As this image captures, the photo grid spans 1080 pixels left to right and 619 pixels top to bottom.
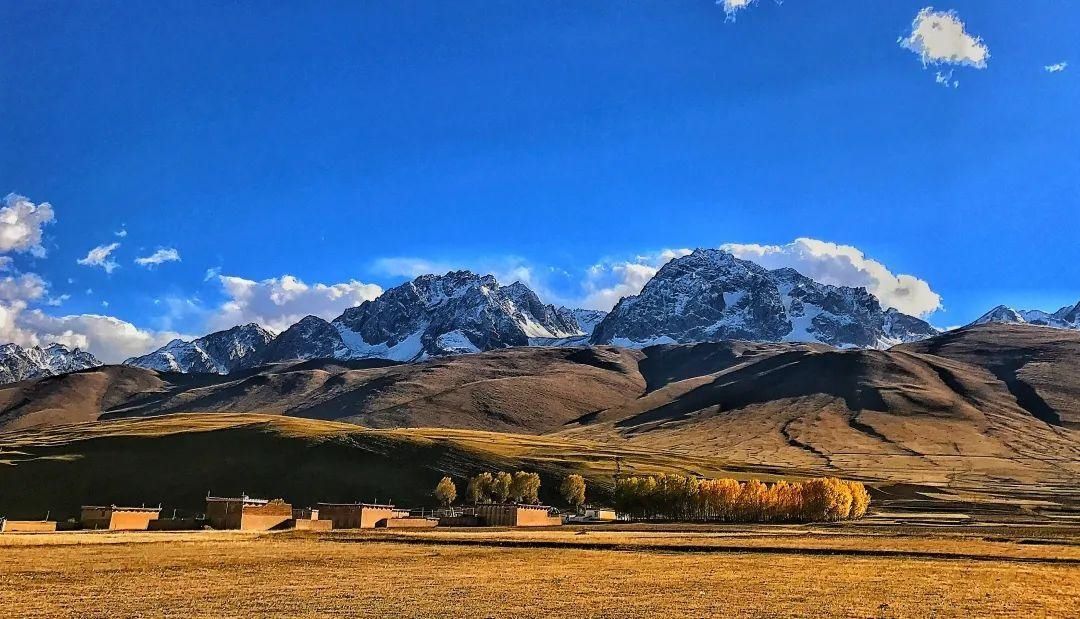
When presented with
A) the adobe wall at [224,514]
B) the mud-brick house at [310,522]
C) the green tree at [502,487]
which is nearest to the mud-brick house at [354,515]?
the mud-brick house at [310,522]

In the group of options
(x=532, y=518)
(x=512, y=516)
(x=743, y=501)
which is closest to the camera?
(x=512, y=516)

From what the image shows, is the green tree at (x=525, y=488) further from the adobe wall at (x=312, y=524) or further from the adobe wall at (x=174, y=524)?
the adobe wall at (x=174, y=524)

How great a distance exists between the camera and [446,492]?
160375 mm

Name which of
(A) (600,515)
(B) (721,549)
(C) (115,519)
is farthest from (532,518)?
(B) (721,549)

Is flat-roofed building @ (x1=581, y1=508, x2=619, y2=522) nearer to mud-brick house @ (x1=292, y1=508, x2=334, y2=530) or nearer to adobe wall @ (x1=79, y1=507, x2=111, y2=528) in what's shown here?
mud-brick house @ (x1=292, y1=508, x2=334, y2=530)

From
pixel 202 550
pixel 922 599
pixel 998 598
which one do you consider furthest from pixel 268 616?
pixel 202 550

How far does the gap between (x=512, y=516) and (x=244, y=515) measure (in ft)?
105

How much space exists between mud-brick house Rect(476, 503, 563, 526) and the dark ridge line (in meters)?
31.0

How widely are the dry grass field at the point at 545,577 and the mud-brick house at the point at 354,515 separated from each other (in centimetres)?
3182

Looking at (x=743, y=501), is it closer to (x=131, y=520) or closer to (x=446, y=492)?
(x=446, y=492)

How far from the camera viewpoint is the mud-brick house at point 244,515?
10481 centimetres

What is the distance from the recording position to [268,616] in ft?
114

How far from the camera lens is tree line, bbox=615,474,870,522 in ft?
429

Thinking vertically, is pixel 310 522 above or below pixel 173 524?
above
